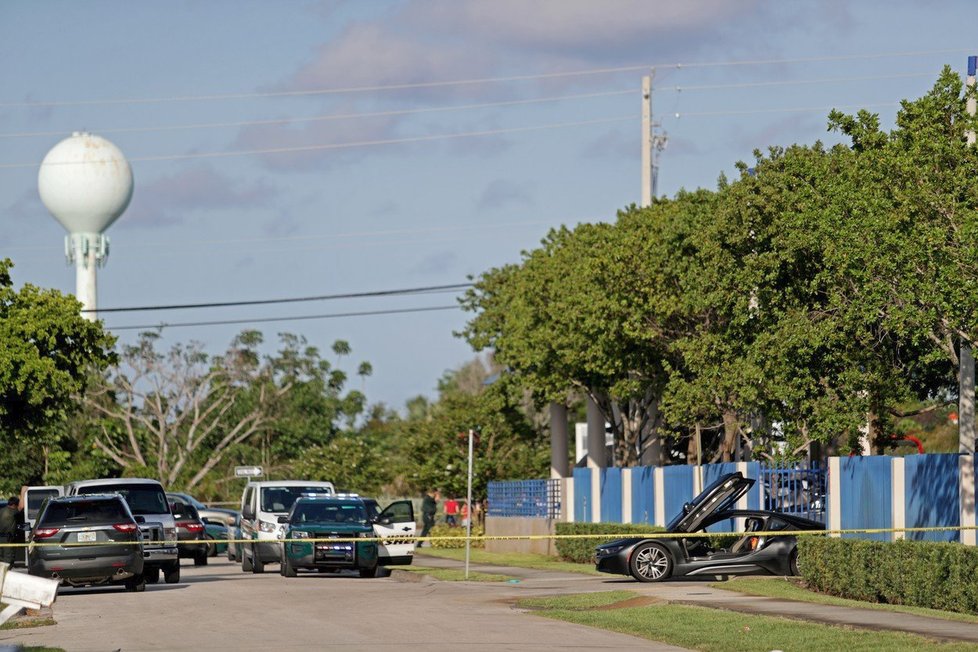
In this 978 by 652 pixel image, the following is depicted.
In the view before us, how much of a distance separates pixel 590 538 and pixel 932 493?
14098 mm

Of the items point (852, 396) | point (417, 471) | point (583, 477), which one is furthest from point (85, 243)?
point (852, 396)

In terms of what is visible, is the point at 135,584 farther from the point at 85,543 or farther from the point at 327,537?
the point at 327,537

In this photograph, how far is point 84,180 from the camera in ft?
250

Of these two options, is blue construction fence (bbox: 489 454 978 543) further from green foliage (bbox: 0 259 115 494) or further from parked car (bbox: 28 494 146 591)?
green foliage (bbox: 0 259 115 494)

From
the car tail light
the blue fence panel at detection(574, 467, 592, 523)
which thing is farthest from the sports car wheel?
the blue fence panel at detection(574, 467, 592, 523)

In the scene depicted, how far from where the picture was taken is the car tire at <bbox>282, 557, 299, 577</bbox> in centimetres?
3103

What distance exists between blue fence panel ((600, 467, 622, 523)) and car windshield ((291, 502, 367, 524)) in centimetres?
915

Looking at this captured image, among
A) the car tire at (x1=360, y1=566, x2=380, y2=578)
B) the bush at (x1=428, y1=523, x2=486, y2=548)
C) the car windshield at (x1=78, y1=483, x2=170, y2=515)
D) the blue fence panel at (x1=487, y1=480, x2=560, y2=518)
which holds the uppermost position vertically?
the car windshield at (x1=78, y1=483, x2=170, y2=515)

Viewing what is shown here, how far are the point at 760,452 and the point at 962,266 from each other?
452 inches

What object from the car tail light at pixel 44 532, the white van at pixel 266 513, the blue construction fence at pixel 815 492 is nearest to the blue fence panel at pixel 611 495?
the blue construction fence at pixel 815 492

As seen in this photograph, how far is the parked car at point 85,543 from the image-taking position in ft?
84.9

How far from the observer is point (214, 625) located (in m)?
19.4

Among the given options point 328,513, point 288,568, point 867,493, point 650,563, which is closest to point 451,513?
point 328,513

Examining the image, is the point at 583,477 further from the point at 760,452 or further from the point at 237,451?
the point at 237,451
